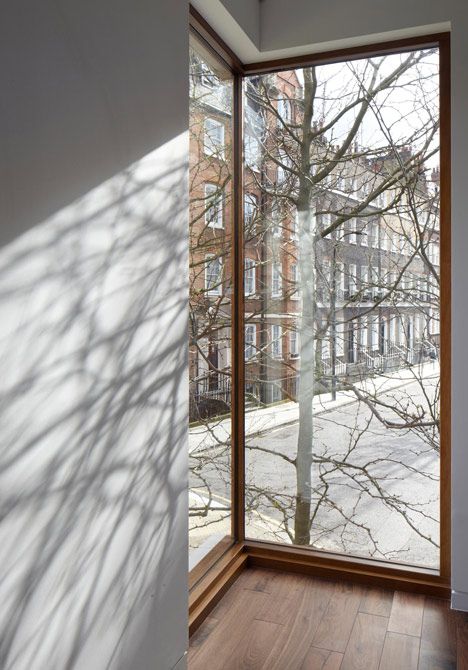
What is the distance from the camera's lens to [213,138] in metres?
2.52

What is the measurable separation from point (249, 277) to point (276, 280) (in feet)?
0.43

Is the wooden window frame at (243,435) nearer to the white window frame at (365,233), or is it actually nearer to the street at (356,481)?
the street at (356,481)

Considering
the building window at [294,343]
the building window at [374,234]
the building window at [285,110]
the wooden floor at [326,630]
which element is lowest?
the wooden floor at [326,630]

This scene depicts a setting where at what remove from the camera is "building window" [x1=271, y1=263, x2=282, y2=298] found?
113 inches

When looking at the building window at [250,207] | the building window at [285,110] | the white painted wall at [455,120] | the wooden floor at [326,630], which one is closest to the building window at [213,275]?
the building window at [250,207]

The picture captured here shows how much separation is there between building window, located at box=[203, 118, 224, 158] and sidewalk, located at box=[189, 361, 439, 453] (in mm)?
1148

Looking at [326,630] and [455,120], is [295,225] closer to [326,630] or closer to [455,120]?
[455,120]

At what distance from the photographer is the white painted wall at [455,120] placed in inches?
94.3

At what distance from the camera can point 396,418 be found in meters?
2.69

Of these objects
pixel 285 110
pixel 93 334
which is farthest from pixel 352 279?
pixel 93 334

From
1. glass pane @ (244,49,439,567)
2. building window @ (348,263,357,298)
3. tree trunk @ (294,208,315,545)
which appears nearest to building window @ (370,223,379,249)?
glass pane @ (244,49,439,567)

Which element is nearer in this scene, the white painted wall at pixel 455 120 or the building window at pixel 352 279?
the white painted wall at pixel 455 120

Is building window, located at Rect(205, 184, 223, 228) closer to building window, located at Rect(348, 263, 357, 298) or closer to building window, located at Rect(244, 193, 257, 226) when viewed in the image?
building window, located at Rect(244, 193, 257, 226)

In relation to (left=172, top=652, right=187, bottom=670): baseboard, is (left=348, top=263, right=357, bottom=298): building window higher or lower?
higher
